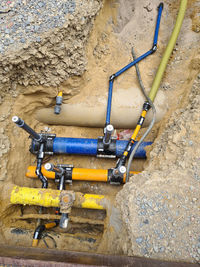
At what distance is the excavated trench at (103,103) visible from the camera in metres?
1.63

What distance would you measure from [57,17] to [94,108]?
4.34 ft

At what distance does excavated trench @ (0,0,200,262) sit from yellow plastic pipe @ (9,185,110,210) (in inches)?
5.7

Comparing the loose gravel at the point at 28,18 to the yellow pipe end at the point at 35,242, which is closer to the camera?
the loose gravel at the point at 28,18

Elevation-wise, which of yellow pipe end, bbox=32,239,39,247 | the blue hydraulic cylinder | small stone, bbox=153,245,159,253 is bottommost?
yellow pipe end, bbox=32,239,39,247

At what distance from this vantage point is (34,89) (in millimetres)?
2643

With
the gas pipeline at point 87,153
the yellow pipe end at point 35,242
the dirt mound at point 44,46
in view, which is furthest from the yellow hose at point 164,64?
the yellow pipe end at point 35,242

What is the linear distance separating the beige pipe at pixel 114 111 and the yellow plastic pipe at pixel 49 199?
4.06 ft

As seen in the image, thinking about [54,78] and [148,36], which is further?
[148,36]

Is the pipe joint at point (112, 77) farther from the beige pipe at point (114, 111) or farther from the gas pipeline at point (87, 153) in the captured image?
the beige pipe at point (114, 111)

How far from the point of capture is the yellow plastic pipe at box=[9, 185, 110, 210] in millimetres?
2236

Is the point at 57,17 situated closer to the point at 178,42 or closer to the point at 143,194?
the point at 178,42

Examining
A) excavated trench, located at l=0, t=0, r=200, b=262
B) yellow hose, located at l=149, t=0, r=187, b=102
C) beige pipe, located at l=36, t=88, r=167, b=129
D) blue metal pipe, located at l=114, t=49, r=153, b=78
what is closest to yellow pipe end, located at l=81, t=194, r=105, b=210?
excavated trench, located at l=0, t=0, r=200, b=262

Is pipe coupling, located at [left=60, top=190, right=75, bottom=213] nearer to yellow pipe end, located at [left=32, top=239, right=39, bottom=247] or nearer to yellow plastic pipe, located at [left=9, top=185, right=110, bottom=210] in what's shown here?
yellow plastic pipe, located at [left=9, top=185, right=110, bottom=210]

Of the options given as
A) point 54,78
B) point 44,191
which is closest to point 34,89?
point 54,78
